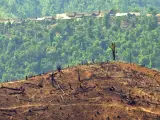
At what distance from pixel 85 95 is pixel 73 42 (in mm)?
124554

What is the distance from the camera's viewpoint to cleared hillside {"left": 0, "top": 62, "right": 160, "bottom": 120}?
2569 cm

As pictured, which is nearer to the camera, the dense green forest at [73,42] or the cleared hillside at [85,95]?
the cleared hillside at [85,95]

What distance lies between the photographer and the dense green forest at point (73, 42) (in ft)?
464

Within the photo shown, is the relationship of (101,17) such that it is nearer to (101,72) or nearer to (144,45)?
(144,45)

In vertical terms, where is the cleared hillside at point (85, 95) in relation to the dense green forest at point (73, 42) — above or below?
above

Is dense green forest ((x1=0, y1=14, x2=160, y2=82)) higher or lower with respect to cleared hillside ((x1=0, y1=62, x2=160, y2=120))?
lower

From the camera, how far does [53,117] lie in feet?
83.6

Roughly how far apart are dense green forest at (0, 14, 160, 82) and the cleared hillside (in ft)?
344

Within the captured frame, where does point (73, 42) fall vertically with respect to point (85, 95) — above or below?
below

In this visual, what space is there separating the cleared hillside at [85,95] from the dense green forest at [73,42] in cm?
10498

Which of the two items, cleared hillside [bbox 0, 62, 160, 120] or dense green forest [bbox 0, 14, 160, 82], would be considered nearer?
cleared hillside [bbox 0, 62, 160, 120]

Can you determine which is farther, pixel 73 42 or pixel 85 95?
pixel 73 42

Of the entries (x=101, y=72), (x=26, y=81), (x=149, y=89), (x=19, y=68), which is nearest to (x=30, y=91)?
(x=26, y=81)

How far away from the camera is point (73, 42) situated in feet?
497
